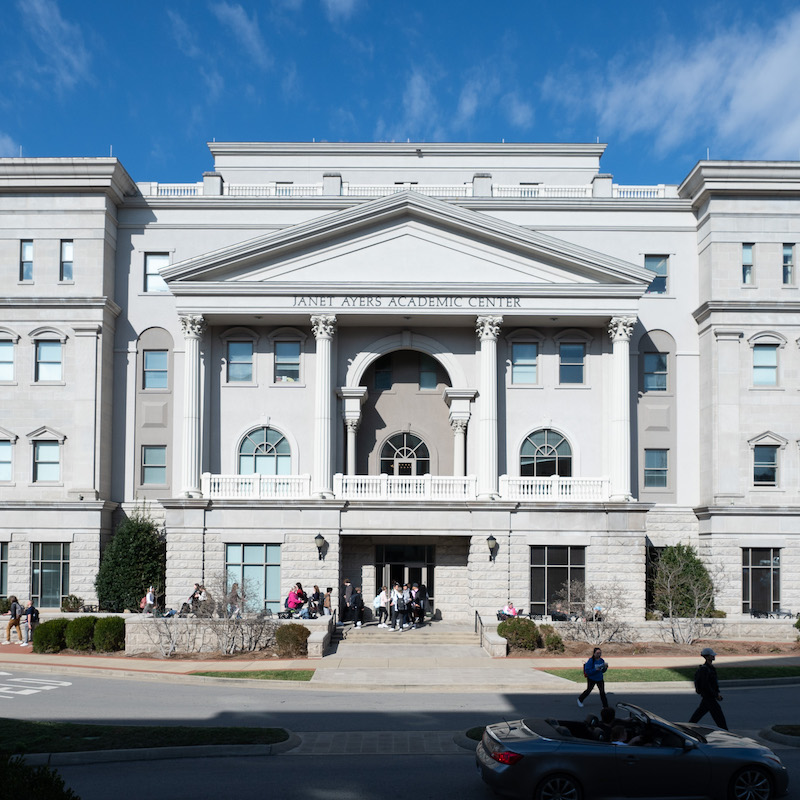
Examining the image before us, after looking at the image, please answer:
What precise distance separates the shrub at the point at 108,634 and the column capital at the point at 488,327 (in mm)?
18391

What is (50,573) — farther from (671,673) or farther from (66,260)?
(671,673)

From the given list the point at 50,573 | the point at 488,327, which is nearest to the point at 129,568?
the point at 50,573

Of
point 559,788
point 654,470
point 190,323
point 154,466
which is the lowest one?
point 559,788

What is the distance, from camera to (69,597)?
37.9 metres

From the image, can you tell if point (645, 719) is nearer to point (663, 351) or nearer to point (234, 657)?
point (234, 657)

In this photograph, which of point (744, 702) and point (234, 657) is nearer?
point (744, 702)

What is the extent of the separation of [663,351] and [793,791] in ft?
95.8

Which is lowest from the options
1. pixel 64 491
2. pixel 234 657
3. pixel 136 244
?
pixel 234 657

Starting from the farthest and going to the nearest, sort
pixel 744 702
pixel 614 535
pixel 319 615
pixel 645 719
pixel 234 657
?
pixel 614 535
pixel 319 615
pixel 234 657
pixel 744 702
pixel 645 719

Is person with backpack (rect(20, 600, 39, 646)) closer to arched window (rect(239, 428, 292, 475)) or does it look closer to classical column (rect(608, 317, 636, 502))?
arched window (rect(239, 428, 292, 475))

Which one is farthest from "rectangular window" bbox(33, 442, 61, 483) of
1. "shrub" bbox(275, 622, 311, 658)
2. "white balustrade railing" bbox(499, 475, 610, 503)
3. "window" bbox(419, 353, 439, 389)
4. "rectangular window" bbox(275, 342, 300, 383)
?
"white balustrade railing" bbox(499, 475, 610, 503)

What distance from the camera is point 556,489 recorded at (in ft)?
122

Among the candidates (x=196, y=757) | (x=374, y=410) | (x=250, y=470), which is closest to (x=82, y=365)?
(x=250, y=470)

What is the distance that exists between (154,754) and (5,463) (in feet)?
90.8
